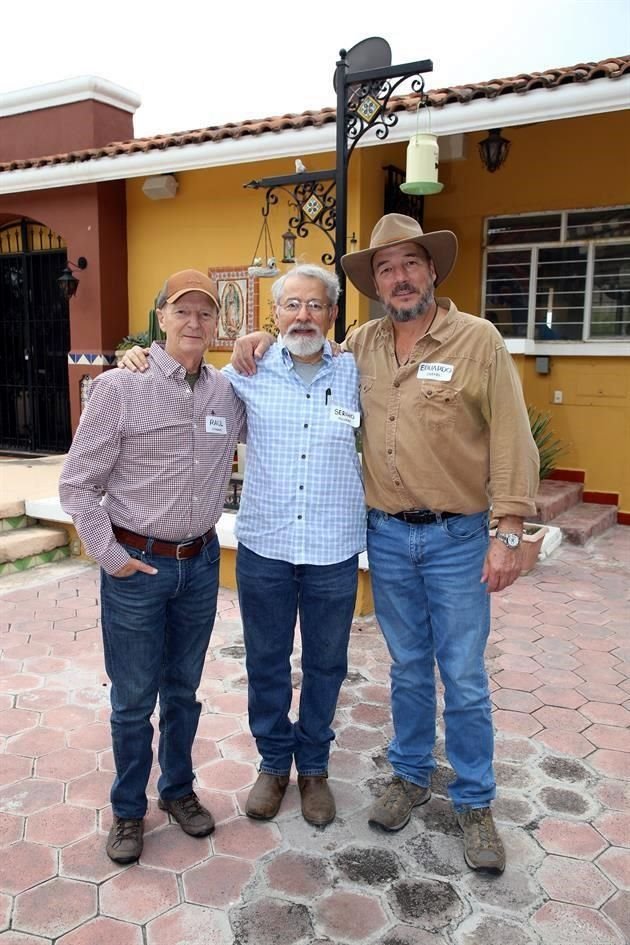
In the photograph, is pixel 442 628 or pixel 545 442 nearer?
pixel 442 628

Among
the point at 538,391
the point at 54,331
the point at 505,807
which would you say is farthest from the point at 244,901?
the point at 54,331

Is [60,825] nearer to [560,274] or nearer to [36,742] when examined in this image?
[36,742]

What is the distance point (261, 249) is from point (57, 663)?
5.28m

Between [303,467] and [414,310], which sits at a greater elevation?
[414,310]

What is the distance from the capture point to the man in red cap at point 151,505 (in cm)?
231

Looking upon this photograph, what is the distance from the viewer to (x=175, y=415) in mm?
2389

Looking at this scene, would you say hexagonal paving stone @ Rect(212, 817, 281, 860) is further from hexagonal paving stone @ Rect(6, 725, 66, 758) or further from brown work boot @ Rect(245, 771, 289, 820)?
hexagonal paving stone @ Rect(6, 725, 66, 758)

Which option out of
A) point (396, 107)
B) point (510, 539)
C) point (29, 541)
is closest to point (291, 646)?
point (510, 539)

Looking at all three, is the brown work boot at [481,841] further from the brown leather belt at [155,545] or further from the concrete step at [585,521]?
the concrete step at [585,521]

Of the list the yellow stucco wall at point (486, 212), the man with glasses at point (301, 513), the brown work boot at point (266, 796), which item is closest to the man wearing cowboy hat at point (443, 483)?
the man with glasses at point (301, 513)

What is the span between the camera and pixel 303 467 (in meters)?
2.56

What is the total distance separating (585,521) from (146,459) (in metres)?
5.33

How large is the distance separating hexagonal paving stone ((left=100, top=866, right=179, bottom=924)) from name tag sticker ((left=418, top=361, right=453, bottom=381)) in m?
1.78

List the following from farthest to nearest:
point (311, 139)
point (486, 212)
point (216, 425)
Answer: point (486, 212) < point (311, 139) < point (216, 425)
